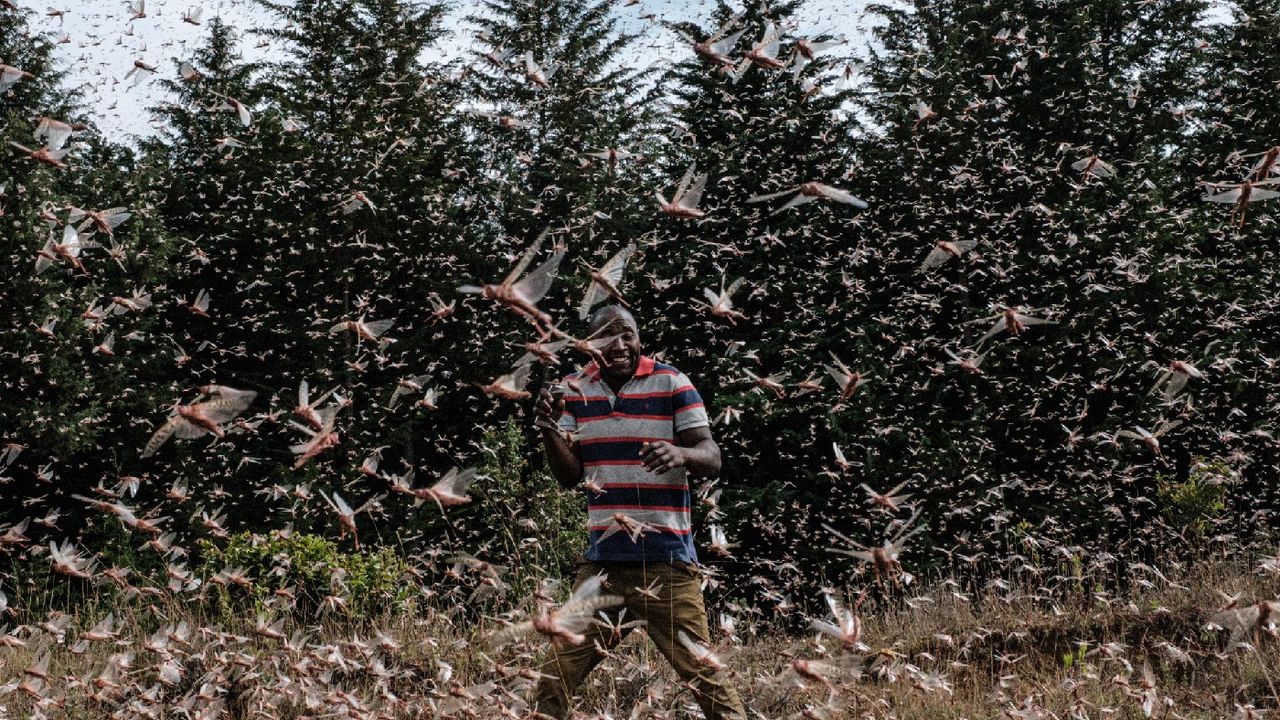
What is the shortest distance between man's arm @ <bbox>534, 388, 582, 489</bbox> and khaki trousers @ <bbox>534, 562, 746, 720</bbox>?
0.41 m

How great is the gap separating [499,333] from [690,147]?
19.0ft

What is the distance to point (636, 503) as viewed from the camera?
3.79 meters

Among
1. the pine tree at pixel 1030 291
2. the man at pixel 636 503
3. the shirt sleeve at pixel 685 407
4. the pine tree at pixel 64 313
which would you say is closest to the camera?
the man at pixel 636 503

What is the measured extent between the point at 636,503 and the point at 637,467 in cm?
15

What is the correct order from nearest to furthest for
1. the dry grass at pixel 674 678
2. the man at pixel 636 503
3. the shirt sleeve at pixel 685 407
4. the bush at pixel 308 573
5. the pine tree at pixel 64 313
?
1. the man at pixel 636 503
2. the shirt sleeve at pixel 685 407
3. the dry grass at pixel 674 678
4. the bush at pixel 308 573
5. the pine tree at pixel 64 313

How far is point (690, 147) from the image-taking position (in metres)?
13.9

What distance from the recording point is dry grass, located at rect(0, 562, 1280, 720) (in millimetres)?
4867

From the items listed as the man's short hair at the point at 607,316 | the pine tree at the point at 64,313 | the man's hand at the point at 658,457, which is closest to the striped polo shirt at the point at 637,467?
the man's short hair at the point at 607,316

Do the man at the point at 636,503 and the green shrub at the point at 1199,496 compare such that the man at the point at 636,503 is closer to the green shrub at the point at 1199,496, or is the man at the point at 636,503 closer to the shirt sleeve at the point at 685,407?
the shirt sleeve at the point at 685,407

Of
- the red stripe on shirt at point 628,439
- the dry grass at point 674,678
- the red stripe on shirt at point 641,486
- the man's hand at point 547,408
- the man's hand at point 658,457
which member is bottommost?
the dry grass at point 674,678

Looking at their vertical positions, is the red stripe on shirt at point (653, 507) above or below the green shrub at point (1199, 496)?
above

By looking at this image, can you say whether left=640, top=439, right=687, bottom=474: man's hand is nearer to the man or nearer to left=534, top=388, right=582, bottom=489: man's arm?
the man

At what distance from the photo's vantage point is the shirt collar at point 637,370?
154 inches

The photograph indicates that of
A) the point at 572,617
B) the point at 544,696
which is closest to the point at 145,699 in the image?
the point at 544,696
